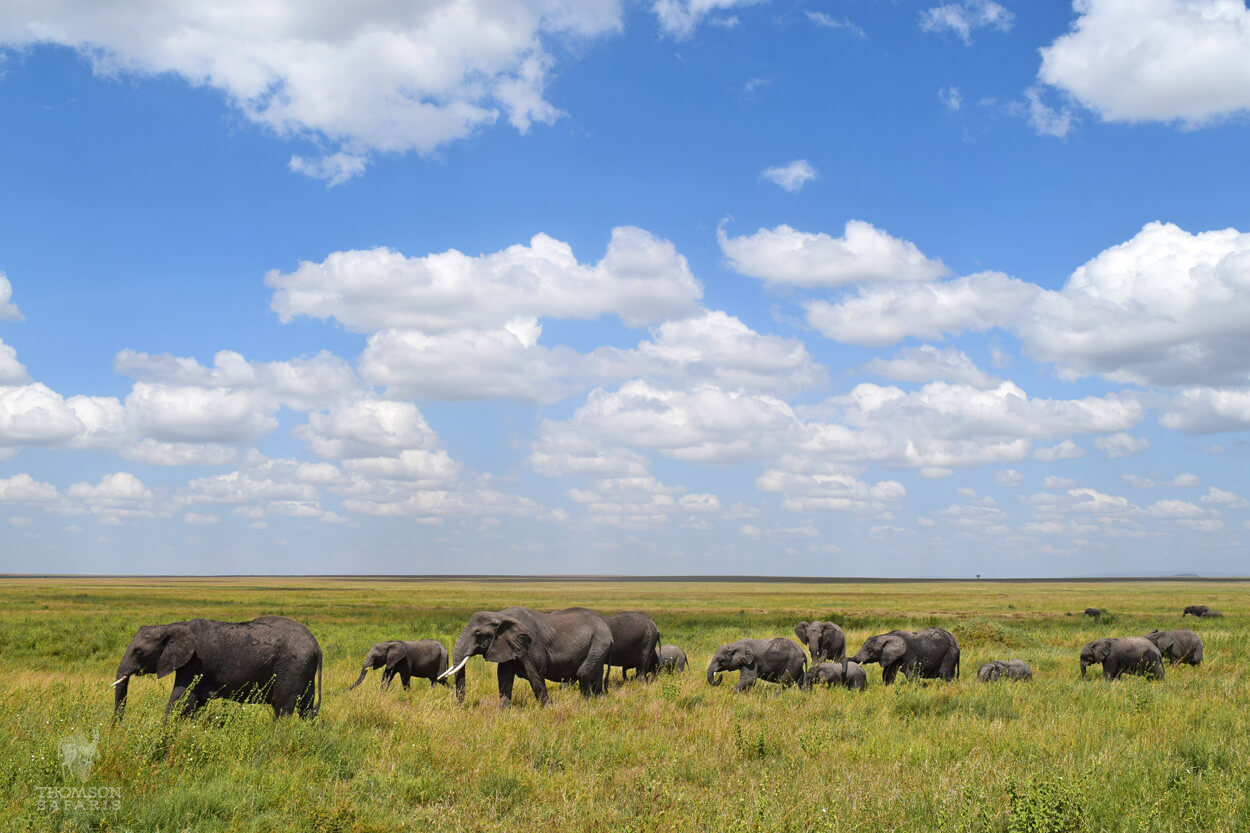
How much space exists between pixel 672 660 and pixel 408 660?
752 centimetres

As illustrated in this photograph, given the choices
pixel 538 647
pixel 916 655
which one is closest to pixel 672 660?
pixel 916 655

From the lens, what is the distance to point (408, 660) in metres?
21.9

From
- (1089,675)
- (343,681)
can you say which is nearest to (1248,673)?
(1089,675)

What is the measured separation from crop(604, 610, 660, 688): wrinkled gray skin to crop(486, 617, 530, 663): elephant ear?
412 cm

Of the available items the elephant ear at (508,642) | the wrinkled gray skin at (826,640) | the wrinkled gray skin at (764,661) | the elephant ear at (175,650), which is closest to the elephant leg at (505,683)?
the elephant ear at (508,642)

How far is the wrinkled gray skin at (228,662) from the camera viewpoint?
12070 millimetres

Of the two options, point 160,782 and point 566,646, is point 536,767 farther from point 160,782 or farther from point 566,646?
point 566,646

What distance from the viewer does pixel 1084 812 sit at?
330 inches

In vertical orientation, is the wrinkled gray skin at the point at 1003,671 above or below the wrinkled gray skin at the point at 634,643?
below

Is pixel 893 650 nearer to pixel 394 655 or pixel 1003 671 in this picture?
pixel 1003 671

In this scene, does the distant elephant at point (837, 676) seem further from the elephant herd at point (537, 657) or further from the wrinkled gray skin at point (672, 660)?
the wrinkled gray skin at point (672, 660)

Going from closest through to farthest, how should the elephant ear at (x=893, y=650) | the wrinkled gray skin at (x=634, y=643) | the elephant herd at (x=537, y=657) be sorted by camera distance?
the elephant herd at (x=537, y=657) < the wrinkled gray skin at (x=634, y=643) < the elephant ear at (x=893, y=650)

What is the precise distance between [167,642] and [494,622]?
6554mm

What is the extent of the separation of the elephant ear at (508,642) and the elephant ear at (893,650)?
10.1 metres
